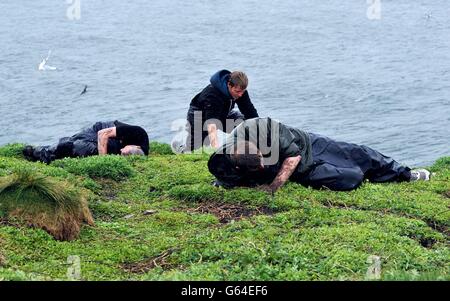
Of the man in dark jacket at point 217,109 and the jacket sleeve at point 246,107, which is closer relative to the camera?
the man in dark jacket at point 217,109

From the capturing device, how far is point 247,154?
44.7 feet

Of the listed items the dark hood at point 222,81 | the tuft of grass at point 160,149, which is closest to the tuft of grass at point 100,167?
the dark hood at point 222,81

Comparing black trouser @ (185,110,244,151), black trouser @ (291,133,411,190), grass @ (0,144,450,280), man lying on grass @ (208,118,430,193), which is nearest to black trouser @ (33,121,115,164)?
grass @ (0,144,450,280)

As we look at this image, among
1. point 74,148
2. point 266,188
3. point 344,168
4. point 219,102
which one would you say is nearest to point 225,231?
point 266,188

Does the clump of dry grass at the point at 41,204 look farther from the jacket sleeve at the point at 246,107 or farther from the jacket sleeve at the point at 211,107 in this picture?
the jacket sleeve at the point at 246,107

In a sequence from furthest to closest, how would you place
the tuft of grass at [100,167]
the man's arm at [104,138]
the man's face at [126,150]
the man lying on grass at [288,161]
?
the man's face at [126,150], the man's arm at [104,138], the tuft of grass at [100,167], the man lying on grass at [288,161]

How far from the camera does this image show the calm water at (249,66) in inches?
1705

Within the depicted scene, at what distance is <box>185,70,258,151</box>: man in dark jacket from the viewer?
17906 millimetres

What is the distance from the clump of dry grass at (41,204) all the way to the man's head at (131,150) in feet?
20.2

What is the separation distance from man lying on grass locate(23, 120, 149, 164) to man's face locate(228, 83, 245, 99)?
2.44m

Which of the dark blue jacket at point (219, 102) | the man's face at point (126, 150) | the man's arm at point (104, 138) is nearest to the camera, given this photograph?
the dark blue jacket at point (219, 102)

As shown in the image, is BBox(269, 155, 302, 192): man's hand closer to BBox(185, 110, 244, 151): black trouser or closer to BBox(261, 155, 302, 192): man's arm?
BBox(261, 155, 302, 192): man's arm
